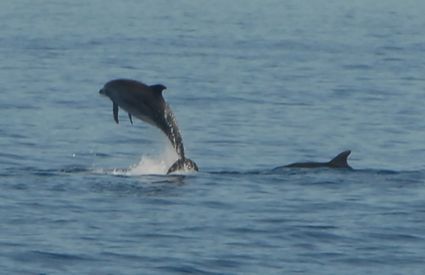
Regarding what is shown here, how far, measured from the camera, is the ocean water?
19.2m

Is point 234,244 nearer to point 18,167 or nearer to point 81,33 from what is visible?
point 18,167

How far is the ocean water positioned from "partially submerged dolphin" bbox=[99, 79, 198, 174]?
53cm

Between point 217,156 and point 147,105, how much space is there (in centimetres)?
398

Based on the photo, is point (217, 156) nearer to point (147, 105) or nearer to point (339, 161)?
point (339, 161)

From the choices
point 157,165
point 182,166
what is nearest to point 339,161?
point 182,166

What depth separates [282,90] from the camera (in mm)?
41094

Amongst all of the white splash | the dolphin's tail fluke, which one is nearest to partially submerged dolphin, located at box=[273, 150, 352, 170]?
the dolphin's tail fluke

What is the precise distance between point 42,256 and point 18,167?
6.98 metres

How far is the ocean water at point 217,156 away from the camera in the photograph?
19.2 meters

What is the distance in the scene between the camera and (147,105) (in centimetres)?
2423

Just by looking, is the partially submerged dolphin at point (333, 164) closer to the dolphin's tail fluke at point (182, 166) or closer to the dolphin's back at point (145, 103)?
the dolphin's tail fluke at point (182, 166)

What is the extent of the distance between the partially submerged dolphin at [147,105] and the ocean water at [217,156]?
534 mm

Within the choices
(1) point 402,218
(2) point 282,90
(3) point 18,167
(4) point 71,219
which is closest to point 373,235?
(1) point 402,218

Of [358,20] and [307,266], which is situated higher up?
[307,266]
